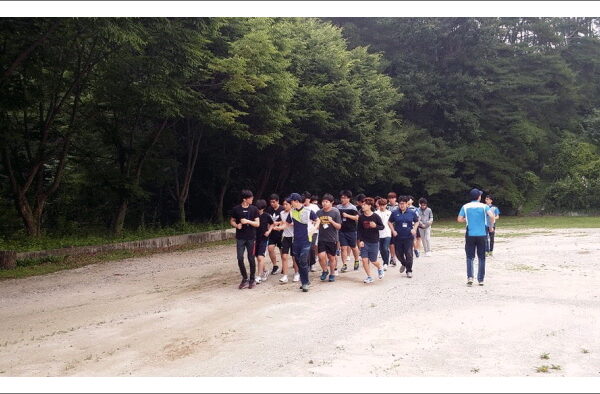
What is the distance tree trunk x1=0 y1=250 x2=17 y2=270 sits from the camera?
13.9 metres

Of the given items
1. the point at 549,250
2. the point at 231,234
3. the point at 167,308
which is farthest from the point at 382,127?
the point at 167,308

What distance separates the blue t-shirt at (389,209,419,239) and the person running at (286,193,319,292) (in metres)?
2.07

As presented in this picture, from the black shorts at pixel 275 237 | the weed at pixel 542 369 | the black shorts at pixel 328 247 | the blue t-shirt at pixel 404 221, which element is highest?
the blue t-shirt at pixel 404 221

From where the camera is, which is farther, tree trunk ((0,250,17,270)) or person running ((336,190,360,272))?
tree trunk ((0,250,17,270))

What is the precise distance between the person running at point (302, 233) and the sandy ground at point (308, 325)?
41 cm

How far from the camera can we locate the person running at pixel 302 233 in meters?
10.2

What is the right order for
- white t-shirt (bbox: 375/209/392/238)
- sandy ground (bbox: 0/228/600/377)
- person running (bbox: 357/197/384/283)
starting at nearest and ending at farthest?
sandy ground (bbox: 0/228/600/377) → person running (bbox: 357/197/384/283) → white t-shirt (bbox: 375/209/392/238)

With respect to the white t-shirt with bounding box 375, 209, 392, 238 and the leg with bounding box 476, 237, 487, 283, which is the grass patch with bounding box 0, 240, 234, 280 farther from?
the leg with bounding box 476, 237, 487, 283

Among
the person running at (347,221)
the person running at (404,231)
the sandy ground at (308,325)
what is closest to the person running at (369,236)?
the person running at (347,221)

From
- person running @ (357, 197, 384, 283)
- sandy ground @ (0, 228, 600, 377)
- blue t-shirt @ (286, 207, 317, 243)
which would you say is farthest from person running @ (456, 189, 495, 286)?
blue t-shirt @ (286, 207, 317, 243)

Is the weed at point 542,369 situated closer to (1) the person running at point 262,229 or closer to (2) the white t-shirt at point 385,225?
(1) the person running at point 262,229

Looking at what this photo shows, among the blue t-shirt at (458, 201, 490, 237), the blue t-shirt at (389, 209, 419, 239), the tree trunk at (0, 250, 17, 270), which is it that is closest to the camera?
the blue t-shirt at (458, 201, 490, 237)

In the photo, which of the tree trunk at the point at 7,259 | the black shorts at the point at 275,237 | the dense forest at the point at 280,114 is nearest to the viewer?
the black shorts at the point at 275,237

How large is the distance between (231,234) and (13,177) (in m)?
9.27
